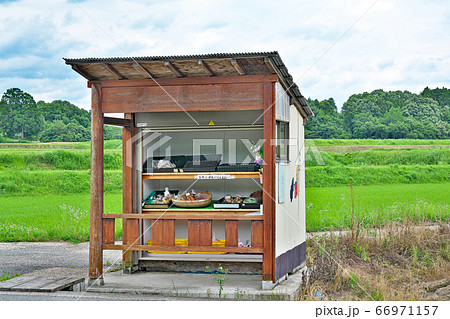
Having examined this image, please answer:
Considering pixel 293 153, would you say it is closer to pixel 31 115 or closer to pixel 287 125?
pixel 287 125

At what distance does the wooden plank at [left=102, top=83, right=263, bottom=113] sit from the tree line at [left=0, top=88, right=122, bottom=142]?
24.5 metres

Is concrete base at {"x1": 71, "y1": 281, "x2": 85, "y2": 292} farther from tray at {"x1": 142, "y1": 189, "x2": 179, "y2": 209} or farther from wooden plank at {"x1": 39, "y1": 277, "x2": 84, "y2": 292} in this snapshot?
tray at {"x1": 142, "y1": 189, "x2": 179, "y2": 209}

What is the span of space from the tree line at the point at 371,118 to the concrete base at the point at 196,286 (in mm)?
24866

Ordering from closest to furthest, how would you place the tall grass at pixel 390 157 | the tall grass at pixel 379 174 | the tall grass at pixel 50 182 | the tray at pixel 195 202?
the tray at pixel 195 202 < the tall grass at pixel 50 182 < the tall grass at pixel 379 174 < the tall grass at pixel 390 157

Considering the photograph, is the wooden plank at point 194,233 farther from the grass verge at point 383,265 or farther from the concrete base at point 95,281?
Answer: the grass verge at point 383,265

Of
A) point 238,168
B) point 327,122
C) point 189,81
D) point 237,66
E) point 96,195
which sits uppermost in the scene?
point 327,122

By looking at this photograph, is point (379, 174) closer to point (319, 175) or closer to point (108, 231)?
point (319, 175)

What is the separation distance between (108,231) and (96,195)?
1.87ft

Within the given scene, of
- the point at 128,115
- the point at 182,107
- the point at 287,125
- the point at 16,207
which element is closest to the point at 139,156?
the point at 128,115

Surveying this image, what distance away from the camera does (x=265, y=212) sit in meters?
8.12

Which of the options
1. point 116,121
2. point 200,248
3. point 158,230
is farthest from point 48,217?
point 200,248

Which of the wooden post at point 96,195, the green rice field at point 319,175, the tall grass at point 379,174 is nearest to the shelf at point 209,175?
the wooden post at point 96,195

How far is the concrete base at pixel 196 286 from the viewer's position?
26.1 ft

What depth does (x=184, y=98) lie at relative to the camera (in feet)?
27.7
